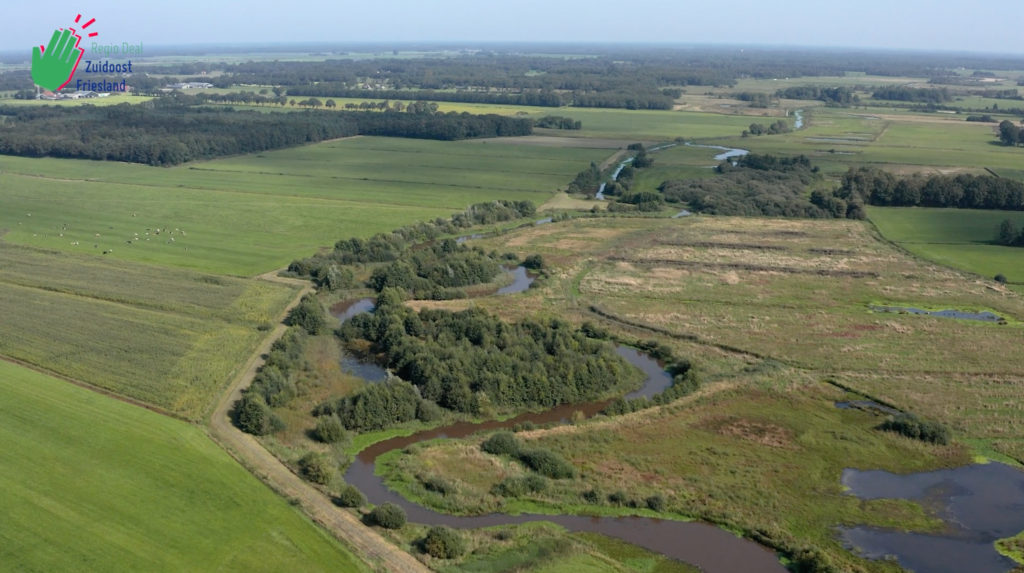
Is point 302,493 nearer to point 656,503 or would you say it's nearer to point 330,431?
point 330,431

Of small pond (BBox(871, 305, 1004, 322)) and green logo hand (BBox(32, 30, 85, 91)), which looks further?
green logo hand (BBox(32, 30, 85, 91))

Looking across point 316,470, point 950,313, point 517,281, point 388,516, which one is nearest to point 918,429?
point 950,313

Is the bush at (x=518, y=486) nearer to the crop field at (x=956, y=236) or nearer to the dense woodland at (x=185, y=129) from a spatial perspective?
the crop field at (x=956, y=236)

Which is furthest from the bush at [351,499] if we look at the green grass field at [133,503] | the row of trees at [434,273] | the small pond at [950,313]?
the small pond at [950,313]

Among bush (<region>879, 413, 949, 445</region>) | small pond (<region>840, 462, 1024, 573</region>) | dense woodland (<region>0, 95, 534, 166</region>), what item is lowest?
small pond (<region>840, 462, 1024, 573</region>)

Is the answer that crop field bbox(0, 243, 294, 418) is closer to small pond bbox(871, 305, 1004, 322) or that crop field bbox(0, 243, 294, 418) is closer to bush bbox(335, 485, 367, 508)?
bush bbox(335, 485, 367, 508)

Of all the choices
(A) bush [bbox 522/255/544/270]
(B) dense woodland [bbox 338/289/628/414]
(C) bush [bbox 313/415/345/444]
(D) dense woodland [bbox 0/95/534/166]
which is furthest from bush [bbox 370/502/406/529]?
(D) dense woodland [bbox 0/95/534/166]
